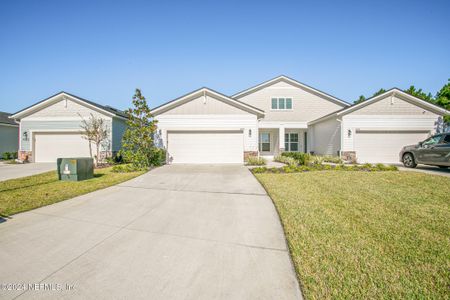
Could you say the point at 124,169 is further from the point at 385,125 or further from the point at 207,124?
the point at 385,125

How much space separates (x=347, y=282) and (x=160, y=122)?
1216cm

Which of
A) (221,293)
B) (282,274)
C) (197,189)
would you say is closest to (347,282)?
(282,274)

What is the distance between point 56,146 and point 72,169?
8959 mm

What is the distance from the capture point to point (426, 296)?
6.25ft

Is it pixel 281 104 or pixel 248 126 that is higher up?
pixel 281 104

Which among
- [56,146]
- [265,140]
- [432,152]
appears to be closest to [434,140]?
[432,152]

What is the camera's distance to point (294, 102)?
1750 cm

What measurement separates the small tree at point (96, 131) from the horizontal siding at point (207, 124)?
159 inches

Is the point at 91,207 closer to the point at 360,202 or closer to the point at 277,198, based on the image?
the point at 277,198

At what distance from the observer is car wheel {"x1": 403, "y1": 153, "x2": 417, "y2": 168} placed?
990 centimetres

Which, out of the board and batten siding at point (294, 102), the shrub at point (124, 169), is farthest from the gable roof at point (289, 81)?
the shrub at point (124, 169)

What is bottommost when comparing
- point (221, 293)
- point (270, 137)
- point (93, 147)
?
point (221, 293)

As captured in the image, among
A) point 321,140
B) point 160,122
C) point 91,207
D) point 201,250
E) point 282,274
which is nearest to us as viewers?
point 282,274

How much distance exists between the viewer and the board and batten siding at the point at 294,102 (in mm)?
17375
